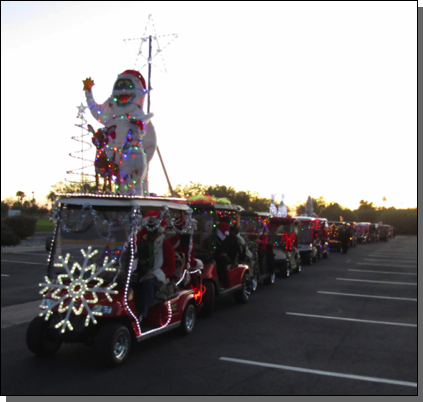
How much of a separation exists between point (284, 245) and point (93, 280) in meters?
11.6

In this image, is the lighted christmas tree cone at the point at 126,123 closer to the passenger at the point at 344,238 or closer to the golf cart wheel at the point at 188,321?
the golf cart wheel at the point at 188,321

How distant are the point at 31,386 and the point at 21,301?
5328 mm

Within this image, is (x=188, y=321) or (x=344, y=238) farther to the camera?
(x=344, y=238)

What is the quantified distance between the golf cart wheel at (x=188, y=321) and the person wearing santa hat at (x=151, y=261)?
787mm

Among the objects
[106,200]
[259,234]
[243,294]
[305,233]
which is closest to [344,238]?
[305,233]

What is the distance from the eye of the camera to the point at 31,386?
523 cm

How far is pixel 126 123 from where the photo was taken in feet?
29.1

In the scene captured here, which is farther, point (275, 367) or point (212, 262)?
point (212, 262)

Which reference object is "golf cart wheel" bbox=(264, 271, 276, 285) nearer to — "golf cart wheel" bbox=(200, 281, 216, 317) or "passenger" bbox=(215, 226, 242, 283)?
"passenger" bbox=(215, 226, 242, 283)

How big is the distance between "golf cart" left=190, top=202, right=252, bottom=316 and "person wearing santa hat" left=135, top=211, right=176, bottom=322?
227 cm

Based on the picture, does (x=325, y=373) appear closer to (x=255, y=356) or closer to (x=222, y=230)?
(x=255, y=356)

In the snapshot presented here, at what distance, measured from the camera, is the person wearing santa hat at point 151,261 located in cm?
650
